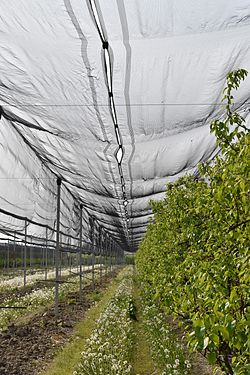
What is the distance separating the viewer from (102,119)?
5605 millimetres

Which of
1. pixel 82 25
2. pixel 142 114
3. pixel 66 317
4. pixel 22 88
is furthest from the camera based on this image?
pixel 66 317

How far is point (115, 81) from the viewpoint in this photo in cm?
458

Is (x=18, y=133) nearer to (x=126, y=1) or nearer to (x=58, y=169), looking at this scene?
(x=58, y=169)

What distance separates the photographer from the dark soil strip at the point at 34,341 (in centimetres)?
687

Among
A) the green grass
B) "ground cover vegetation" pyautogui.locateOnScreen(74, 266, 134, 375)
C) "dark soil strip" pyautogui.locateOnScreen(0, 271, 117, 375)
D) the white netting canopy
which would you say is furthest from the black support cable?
"dark soil strip" pyautogui.locateOnScreen(0, 271, 117, 375)

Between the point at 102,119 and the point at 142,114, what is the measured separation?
0.48m

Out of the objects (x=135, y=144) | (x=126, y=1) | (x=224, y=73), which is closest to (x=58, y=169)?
(x=135, y=144)

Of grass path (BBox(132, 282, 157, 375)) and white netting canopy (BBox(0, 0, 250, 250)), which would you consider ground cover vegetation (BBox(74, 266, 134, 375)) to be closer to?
grass path (BBox(132, 282, 157, 375))

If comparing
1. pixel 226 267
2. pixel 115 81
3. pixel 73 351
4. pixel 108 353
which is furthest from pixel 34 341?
pixel 226 267

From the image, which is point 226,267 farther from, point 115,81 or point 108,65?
point 115,81

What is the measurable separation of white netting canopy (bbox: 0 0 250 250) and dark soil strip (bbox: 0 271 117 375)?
2.85 meters

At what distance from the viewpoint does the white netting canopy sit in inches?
141

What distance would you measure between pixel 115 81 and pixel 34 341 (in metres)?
5.51

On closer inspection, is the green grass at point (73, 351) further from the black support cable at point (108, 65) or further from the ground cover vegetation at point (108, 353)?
the black support cable at point (108, 65)
